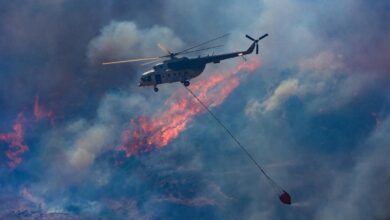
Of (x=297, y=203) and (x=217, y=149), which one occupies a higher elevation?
(x=217, y=149)

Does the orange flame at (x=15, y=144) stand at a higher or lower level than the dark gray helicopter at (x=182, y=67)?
higher

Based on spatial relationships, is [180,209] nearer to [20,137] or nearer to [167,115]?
[167,115]

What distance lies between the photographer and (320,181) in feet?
298

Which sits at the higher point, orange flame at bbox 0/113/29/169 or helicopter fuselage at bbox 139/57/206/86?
orange flame at bbox 0/113/29/169

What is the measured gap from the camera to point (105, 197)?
90.8 m

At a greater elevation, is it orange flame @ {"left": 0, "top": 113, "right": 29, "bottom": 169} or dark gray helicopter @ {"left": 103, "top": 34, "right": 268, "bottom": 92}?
orange flame @ {"left": 0, "top": 113, "right": 29, "bottom": 169}

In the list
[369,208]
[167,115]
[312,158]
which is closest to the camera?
[369,208]

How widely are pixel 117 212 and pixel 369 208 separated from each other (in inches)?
1760

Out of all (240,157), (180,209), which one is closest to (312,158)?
(240,157)

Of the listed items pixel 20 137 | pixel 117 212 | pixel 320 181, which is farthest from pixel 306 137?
pixel 20 137

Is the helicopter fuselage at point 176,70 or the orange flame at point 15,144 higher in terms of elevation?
the orange flame at point 15,144

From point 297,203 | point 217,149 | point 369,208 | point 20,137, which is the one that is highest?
point 20,137

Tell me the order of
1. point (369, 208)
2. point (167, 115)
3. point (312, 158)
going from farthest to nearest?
point (312, 158), point (167, 115), point (369, 208)

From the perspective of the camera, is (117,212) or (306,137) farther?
(306,137)
